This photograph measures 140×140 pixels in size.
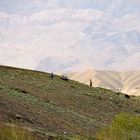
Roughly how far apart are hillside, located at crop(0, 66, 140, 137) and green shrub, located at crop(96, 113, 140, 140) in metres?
3.38

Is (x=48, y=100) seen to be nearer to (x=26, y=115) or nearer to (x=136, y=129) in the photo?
(x=26, y=115)

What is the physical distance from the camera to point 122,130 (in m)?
27.8

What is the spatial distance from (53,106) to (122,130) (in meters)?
12.8

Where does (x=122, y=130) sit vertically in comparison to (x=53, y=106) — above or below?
below

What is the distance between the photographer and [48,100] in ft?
138

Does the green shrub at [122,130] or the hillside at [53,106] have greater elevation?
the hillside at [53,106]

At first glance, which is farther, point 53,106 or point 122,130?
point 53,106

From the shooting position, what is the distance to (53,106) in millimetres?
39812

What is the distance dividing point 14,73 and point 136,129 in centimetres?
2717

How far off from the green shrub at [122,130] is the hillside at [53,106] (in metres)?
3.38

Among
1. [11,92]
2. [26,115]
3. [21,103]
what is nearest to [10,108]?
[26,115]

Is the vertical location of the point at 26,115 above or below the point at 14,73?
below

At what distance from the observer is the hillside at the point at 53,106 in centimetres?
3162

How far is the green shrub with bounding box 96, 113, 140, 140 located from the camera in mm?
25630
